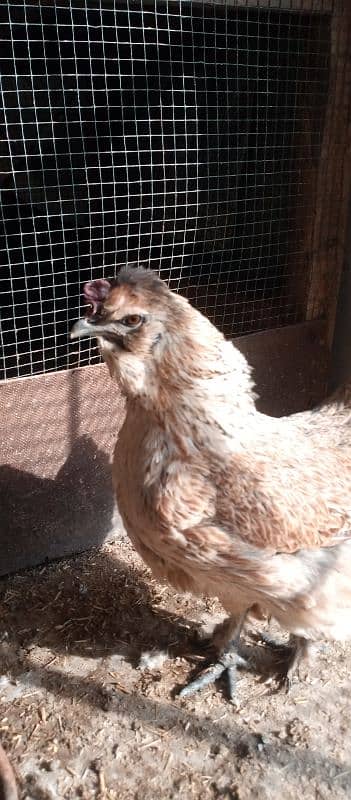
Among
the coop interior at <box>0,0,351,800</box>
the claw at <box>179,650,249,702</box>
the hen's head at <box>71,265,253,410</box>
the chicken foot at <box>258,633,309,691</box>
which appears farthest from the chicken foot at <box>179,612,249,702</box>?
the hen's head at <box>71,265,253,410</box>

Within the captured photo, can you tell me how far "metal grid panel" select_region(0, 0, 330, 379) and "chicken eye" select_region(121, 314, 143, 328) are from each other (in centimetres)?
132

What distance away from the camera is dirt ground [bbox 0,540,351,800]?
240 cm

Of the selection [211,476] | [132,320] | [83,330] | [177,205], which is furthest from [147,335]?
[177,205]

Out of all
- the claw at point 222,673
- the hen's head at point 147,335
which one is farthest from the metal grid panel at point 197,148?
the claw at point 222,673

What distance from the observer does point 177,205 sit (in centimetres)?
358

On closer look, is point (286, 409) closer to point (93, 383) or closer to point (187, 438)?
point (93, 383)

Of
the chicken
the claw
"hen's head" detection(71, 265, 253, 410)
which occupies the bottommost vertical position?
the claw

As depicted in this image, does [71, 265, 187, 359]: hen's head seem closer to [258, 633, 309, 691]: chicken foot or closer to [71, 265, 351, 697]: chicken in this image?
[71, 265, 351, 697]: chicken

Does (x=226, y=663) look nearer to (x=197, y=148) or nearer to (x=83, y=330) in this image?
(x=83, y=330)

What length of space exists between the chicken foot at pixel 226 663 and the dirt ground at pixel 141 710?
4cm

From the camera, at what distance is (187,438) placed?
2.32m

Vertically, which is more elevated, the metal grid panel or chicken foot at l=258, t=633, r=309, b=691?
the metal grid panel

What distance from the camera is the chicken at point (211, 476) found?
2.21 m

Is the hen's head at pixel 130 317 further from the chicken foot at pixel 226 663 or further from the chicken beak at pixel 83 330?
the chicken foot at pixel 226 663
